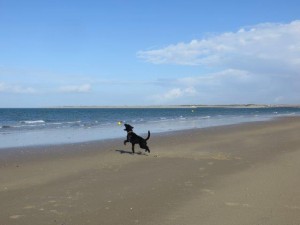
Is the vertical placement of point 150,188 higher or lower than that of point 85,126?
lower

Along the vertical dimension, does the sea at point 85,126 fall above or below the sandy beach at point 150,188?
above

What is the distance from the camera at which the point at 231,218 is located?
6.02 metres

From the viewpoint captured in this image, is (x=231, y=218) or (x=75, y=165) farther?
(x=75, y=165)

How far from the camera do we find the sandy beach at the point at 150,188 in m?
6.13

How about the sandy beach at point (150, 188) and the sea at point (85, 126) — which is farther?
the sea at point (85, 126)

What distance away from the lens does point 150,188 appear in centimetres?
813

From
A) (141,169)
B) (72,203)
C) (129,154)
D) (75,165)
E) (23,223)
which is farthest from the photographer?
(129,154)

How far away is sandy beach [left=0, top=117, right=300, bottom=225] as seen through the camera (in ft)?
20.1

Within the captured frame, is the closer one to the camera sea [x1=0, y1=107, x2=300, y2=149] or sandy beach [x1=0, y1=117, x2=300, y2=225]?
sandy beach [x1=0, y1=117, x2=300, y2=225]

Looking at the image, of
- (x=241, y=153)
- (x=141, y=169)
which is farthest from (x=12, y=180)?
(x=241, y=153)

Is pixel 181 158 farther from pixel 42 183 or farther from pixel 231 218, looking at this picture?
pixel 231 218

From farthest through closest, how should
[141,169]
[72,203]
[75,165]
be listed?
1. [75,165]
2. [141,169]
3. [72,203]

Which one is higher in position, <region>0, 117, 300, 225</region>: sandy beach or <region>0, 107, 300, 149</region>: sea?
<region>0, 107, 300, 149</region>: sea

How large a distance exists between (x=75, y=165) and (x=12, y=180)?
2515mm
